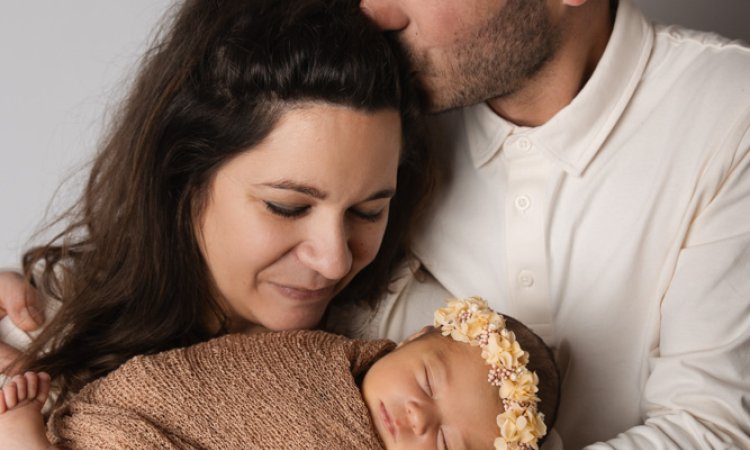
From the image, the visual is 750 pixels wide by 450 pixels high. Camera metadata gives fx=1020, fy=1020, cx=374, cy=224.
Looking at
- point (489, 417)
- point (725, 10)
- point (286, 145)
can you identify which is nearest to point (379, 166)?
point (286, 145)

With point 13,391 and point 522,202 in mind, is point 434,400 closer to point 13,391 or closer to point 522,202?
point 522,202

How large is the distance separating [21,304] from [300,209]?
81cm

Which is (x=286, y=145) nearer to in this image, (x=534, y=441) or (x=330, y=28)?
(x=330, y=28)

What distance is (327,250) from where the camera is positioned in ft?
7.70

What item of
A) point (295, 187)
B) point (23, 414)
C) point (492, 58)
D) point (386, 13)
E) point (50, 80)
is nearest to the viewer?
point (23, 414)

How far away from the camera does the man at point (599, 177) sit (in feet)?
7.94

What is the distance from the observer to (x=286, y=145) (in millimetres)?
2268

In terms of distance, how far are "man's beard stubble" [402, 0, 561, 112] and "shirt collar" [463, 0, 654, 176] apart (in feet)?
0.45

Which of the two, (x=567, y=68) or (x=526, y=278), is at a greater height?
(x=567, y=68)

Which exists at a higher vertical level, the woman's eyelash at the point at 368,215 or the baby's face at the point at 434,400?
the woman's eyelash at the point at 368,215

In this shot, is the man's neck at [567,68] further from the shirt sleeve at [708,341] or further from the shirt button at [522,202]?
the shirt sleeve at [708,341]

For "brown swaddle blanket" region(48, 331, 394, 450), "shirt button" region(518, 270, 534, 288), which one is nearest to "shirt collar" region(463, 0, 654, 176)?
"shirt button" region(518, 270, 534, 288)

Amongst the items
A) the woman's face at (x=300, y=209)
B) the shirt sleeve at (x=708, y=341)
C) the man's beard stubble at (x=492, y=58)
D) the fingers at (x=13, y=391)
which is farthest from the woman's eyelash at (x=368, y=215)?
the fingers at (x=13, y=391)

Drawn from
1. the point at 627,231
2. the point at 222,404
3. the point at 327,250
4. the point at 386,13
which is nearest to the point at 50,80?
the point at 386,13
